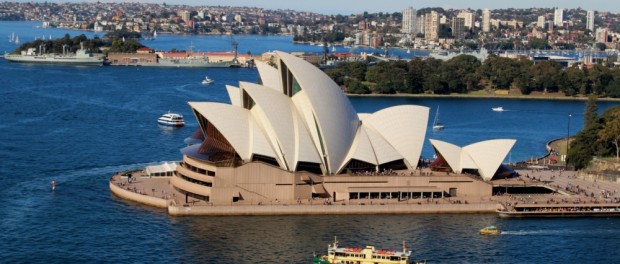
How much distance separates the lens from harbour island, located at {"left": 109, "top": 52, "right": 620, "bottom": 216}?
1625 inches

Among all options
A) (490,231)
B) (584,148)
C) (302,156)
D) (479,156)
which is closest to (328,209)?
(302,156)

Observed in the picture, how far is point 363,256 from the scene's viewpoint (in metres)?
33.5

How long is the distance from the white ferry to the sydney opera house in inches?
314

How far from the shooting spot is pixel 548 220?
4097 centimetres

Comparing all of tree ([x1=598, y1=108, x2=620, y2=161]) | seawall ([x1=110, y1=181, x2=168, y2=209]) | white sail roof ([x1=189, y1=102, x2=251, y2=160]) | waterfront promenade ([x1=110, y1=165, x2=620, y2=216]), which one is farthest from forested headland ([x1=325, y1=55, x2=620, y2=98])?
seawall ([x1=110, y1=181, x2=168, y2=209])

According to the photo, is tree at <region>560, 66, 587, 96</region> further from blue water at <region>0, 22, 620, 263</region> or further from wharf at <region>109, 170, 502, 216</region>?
wharf at <region>109, 170, 502, 216</region>

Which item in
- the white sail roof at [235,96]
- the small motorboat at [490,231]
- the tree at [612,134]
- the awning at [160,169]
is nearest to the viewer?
the small motorboat at [490,231]

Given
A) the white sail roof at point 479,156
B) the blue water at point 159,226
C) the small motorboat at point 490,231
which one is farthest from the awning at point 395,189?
the small motorboat at point 490,231

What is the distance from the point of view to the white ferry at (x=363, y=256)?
33.2 metres

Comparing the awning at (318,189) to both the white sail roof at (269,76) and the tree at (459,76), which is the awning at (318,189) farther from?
the tree at (459,76)

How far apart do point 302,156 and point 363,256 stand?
9.36 metres

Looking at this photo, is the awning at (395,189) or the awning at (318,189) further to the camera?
the awning at (395,189)

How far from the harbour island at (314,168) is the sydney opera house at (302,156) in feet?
0.13

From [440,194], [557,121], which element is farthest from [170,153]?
[557,121]
